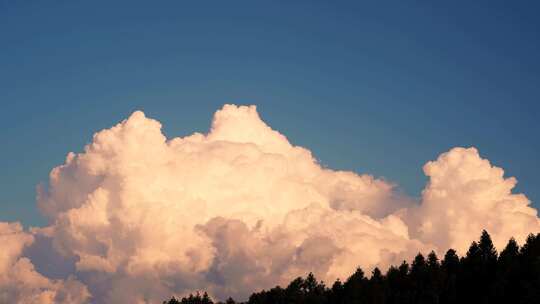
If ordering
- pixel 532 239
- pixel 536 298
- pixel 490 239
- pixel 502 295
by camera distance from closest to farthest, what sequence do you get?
pixel 536 298, pixel 502 295, pixel 532 239, pixel 490 239

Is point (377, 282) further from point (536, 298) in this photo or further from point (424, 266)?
point (536, 298)

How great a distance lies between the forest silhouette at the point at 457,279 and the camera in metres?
164

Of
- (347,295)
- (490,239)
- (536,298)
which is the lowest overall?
(536,298)

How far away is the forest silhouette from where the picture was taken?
538 ft

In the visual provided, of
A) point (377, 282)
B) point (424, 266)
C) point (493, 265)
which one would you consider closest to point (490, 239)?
point (493, 265)

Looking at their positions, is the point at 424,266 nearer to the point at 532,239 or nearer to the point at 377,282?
the point at 377,282

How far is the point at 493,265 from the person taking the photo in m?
184

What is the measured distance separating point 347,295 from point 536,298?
166ft

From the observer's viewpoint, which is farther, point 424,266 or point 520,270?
point 424,266

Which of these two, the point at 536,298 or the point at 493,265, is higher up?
the point at 493,265

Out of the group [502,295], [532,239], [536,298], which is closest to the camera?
[536,298]

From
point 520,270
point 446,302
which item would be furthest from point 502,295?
point 446,302

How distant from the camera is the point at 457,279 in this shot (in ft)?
611

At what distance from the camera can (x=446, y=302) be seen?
589ft
